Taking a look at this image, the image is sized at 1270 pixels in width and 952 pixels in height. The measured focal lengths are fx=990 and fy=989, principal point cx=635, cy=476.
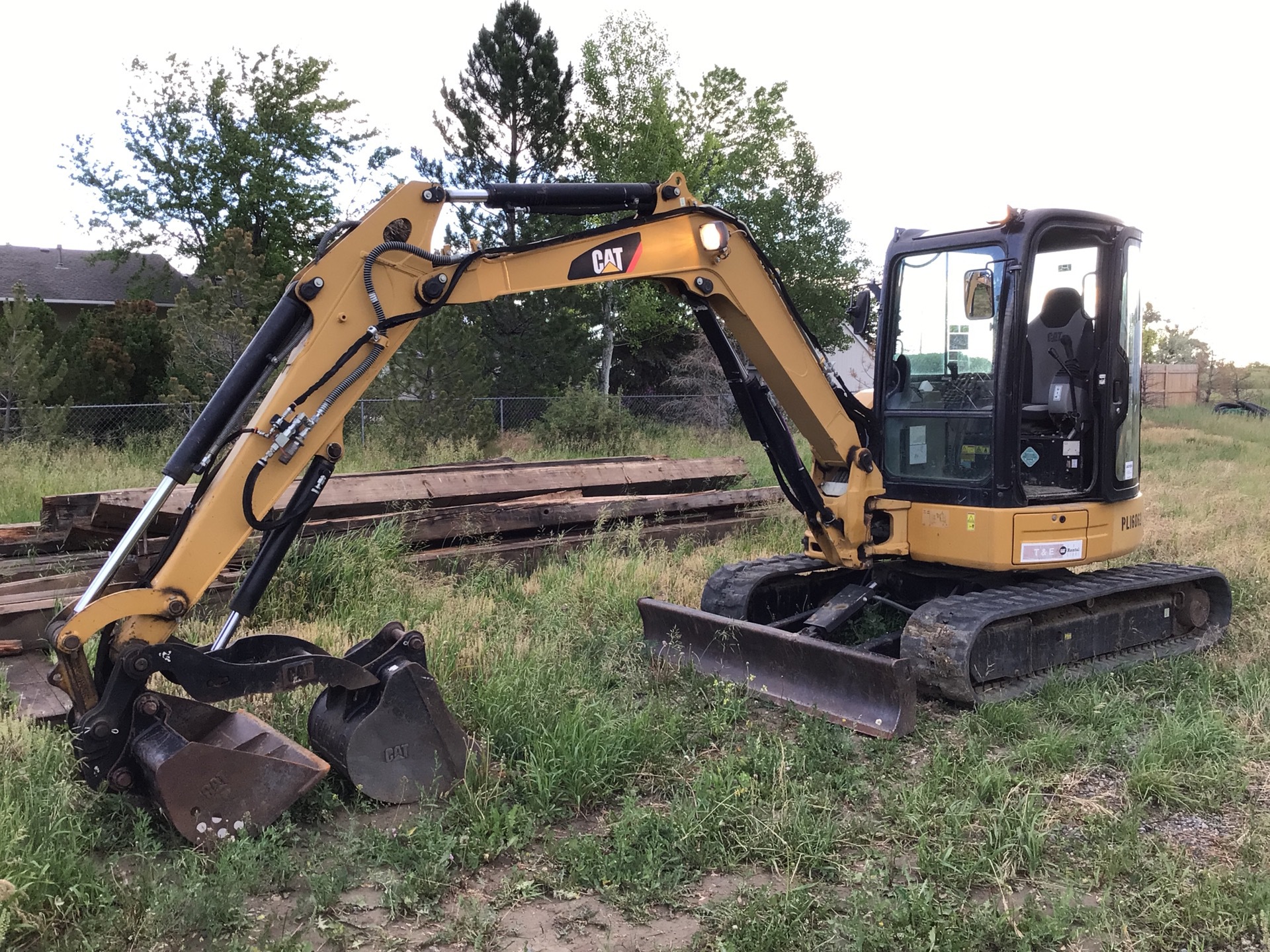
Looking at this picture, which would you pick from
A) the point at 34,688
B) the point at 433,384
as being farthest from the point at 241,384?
the point at 433,384

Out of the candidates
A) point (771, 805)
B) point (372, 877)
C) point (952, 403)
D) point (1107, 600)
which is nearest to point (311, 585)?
point (372, 877)

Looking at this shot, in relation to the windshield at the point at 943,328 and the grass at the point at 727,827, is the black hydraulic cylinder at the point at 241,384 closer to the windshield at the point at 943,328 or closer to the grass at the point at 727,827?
the grass at the point at 727,827

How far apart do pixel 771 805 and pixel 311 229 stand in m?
29.1

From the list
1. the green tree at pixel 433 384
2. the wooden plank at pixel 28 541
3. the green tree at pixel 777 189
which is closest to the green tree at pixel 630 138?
the green tree at pixel 777 189

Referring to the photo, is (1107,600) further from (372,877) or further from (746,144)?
(746,144)

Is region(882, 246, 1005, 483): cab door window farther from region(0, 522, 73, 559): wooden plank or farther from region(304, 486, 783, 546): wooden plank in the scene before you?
region(0, 522, 73, 559): wooden plank

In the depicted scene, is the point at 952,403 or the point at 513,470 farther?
the point at 513,470

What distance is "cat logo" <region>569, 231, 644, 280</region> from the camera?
15.9ft

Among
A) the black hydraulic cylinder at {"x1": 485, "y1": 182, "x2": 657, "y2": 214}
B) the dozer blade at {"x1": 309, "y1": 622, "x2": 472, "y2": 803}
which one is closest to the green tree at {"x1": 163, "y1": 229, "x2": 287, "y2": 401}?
the black hydraulic cylinder at {"x1": 485, "y1": 182, "x2": 657, "y2": 214}

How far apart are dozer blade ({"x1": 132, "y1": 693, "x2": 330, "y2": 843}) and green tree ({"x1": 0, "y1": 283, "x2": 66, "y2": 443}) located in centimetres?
1101

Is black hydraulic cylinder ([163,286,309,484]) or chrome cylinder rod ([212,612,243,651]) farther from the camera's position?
chrome cylinder rod ([212,612,243,651])

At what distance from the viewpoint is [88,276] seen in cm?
3278

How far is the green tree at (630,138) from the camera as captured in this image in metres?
26.8

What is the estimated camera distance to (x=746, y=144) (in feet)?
104
